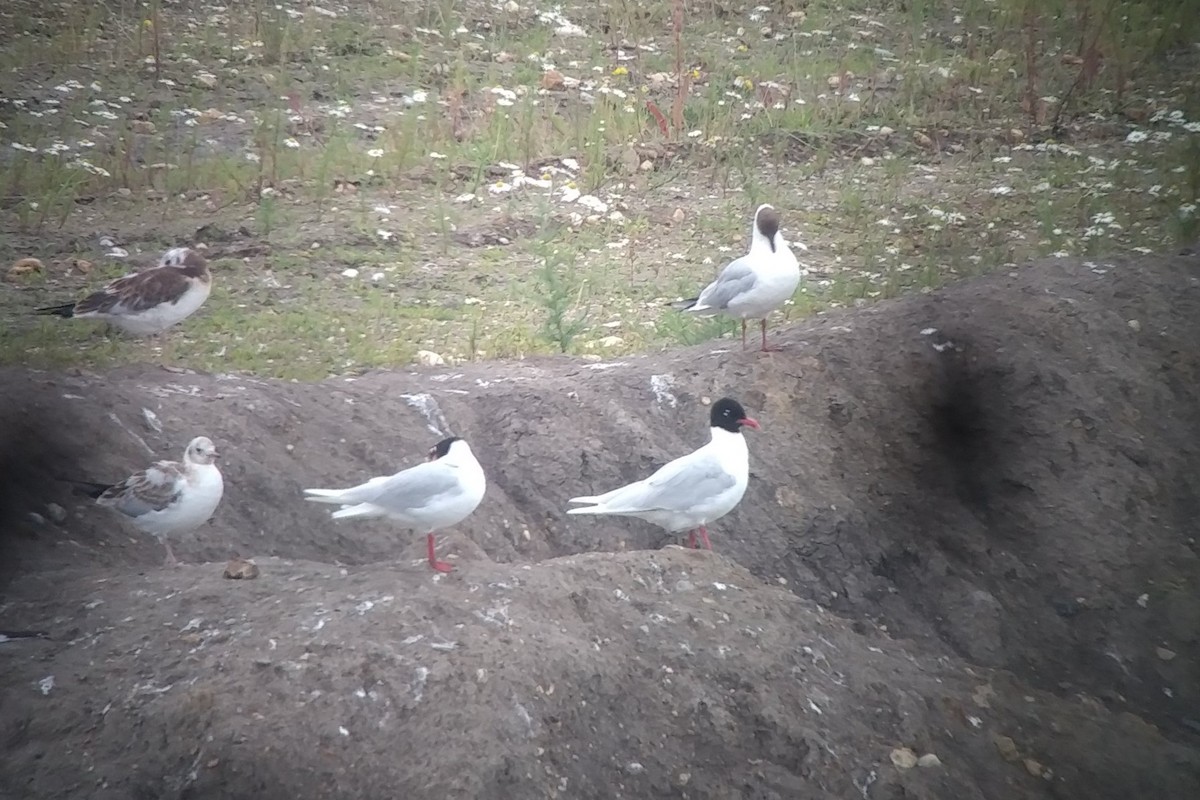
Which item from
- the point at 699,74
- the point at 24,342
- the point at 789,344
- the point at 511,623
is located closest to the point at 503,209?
the point at 699,74

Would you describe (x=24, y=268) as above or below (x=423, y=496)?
above

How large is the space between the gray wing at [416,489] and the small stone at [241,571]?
310mm

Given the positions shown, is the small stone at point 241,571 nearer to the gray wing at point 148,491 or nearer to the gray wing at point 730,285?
the gray wing at point 148,491

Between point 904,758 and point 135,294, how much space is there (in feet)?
7.97

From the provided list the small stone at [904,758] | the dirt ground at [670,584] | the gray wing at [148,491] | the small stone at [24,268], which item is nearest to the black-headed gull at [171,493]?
the gray wing at [148,491]

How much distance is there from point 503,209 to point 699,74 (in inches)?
43.8

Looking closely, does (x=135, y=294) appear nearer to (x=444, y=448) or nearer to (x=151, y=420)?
(x=151, y=420)

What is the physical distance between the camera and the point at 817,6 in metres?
5.43

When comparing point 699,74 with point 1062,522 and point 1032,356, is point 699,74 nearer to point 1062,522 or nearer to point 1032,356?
point 1032,356

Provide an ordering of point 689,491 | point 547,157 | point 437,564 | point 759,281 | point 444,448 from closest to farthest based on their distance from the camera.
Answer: point 437,564
point 444,448
point 689,491
point 759,281
point 547,157

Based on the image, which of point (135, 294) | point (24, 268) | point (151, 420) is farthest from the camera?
point (24, 268)

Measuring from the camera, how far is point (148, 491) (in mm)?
2766

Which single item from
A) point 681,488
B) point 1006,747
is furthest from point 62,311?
point 1006,747

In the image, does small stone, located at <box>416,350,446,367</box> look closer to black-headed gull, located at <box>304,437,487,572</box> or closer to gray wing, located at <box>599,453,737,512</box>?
gray wing, located at <box>599,453,737,512</box>
